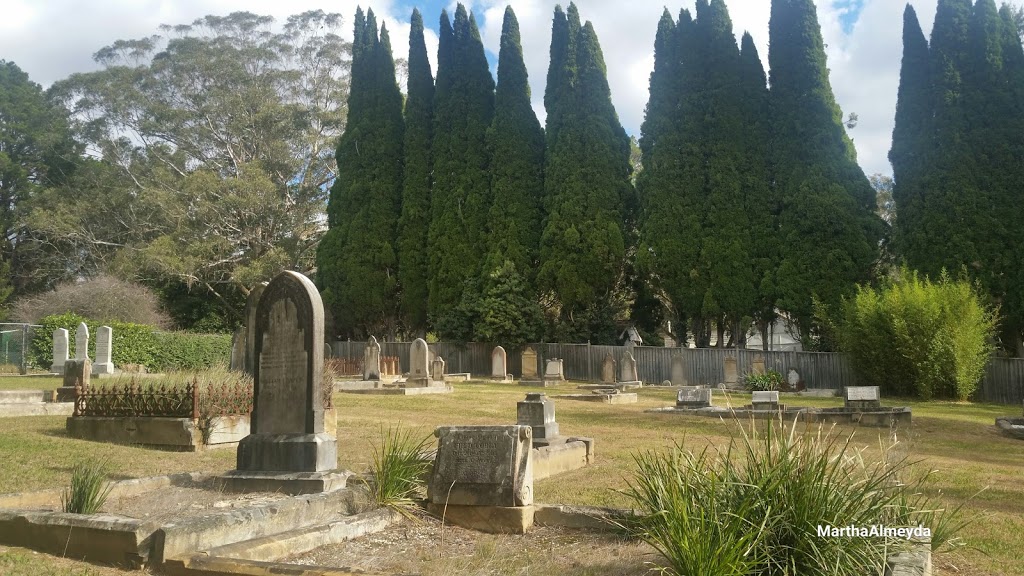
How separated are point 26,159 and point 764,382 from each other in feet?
151

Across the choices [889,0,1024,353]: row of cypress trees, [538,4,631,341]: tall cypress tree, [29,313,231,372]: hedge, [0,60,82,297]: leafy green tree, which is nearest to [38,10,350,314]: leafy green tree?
[0,60,82,297]: leafy green tree

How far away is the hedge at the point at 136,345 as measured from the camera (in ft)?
100

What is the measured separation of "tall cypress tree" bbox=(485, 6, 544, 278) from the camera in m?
40.0

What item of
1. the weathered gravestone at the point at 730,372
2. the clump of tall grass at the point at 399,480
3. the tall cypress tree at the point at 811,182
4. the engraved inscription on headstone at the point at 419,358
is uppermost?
the tall cypress tree at the point at 811,182

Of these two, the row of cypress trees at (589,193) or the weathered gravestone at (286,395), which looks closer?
the weathered gravestone at (286,395)

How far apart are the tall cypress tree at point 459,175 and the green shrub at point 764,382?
15297 mm

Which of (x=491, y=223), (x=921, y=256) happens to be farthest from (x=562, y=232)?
(x=921, y=256)

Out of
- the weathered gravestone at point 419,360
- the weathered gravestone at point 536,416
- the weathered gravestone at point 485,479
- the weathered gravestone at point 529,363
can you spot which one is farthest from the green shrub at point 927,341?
the weathered gravestone at point 485,479

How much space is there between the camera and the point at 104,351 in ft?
96.0

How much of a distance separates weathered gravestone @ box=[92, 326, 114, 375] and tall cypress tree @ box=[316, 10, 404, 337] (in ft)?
48.5

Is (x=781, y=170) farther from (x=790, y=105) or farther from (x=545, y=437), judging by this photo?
(x=545, y=437)

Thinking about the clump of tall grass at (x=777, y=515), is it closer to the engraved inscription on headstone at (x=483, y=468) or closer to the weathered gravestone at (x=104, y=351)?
the engraved inscription on headstone at (x=483, y=468)

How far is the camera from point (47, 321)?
101 ft

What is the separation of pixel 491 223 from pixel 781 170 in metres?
14.5
